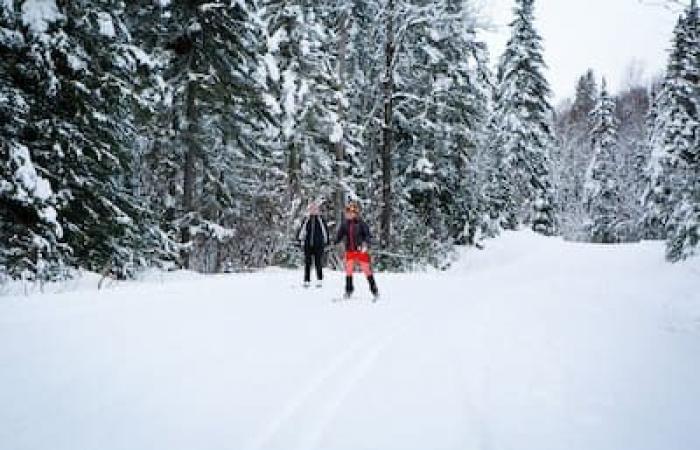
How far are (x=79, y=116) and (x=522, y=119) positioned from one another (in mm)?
30038

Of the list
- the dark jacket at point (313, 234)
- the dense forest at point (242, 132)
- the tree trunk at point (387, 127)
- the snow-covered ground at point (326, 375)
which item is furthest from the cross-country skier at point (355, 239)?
the tree trunk at point (387, 127)

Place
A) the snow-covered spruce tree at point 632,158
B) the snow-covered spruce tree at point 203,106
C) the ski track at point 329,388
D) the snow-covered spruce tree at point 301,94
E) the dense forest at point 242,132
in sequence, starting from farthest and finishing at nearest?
1. the snow-covered spruce tree at point 632,158
2. the snow-covered spruce tree at point 301,94
3. the snow-covered spruce tree at point 203,106
4. the dense forest at point 242,132
5. the ski track at point 329,388

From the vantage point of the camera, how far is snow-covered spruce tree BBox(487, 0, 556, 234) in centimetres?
3478

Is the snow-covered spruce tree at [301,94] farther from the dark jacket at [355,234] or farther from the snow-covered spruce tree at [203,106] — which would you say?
the dark jacket at [355,234]

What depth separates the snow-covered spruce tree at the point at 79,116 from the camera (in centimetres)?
1029

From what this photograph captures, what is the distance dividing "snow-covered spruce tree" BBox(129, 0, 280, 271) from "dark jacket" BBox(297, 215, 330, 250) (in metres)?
5.18

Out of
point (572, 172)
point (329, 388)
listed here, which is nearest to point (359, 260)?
point (329, 388)

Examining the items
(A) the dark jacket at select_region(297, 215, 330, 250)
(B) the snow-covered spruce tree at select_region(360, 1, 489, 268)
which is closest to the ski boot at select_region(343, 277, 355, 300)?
(A) the dark jacket at select_region(297, 215, 330, 250)

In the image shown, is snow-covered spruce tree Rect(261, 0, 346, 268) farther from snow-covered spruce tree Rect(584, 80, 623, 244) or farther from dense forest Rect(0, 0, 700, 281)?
snow-covered spruce tree Rect(584, 80, 623, 244)

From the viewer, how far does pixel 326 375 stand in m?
5.55

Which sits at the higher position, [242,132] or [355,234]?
[242,132]

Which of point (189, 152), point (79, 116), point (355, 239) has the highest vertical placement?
point (189, 152)

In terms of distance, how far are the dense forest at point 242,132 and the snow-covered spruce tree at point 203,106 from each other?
7cm

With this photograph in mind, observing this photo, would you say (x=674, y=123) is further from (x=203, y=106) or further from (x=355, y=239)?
(x=355, y=239)
